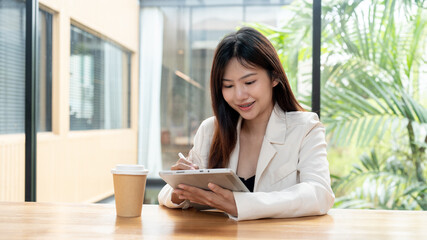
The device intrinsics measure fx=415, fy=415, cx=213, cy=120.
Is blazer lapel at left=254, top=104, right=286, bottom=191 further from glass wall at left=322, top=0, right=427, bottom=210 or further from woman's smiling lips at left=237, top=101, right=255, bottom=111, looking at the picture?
glass wall at left=322, top=0, right=427, bottom=210

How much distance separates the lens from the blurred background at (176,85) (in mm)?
2350

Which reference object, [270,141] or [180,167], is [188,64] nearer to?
[270,141]

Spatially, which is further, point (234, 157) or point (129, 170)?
point (234, 157)

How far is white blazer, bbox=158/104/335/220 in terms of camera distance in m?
1.15

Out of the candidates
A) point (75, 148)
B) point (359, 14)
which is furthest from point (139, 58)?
point (359, 14)

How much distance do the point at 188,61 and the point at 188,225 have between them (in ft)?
6.34

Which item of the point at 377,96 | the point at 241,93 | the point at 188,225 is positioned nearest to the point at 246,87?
the point at 241,93

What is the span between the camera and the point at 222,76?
62.9 inches

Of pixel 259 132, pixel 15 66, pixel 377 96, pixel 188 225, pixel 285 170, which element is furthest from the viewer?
pixel 15 66

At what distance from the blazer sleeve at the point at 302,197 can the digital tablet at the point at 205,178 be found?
0.15 ft

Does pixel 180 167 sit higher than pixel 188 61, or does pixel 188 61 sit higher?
pixel 188 61

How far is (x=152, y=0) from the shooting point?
2.91 m

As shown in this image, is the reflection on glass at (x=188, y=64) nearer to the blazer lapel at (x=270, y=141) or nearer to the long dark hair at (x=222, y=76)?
the long dark hair at (x=222, y=76)

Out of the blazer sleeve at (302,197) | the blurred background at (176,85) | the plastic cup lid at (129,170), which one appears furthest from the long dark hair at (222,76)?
the blurred background at (176,85)
